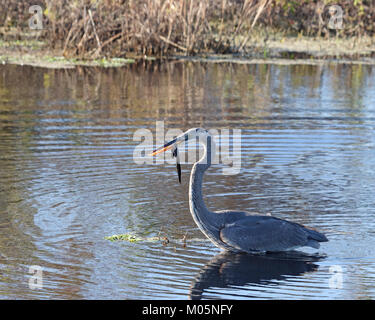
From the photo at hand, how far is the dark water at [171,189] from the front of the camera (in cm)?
677

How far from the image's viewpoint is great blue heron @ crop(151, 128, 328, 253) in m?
7.30

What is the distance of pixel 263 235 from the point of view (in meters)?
7.35

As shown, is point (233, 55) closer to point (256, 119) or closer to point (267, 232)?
point (256, 119)

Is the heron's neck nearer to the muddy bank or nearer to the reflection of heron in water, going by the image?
the reflection of heron in water

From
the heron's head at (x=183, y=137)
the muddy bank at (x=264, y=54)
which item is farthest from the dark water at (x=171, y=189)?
the muddy bank at (x=264, y=54)

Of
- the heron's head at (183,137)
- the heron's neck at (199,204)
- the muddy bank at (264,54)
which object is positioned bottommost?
the muddy bank at (264,54)

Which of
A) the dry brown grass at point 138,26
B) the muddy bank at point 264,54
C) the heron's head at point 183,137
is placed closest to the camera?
the heron's head at point 183,137

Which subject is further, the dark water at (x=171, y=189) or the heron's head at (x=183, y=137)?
the heron's head at (x=183, y=137)

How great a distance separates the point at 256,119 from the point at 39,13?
40.7 feet

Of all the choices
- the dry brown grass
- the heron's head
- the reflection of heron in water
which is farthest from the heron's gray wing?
the dry brown grass

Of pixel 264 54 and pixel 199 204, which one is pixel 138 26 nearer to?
pixel 264 54

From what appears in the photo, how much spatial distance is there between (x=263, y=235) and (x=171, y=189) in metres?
2.45

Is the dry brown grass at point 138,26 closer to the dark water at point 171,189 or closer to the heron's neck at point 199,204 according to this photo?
the dark water at point 171,189

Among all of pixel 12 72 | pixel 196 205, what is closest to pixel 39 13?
pixel 12 72
